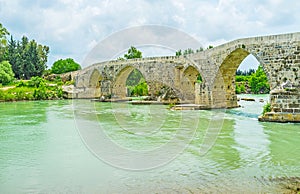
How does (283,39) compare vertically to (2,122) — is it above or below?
above

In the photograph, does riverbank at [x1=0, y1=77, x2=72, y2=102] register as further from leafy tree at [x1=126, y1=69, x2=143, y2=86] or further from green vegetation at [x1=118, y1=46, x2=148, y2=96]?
leafy tree at [x1=126, y1=69, x2=143, y2=86]

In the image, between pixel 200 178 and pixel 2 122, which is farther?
pixel 2 122

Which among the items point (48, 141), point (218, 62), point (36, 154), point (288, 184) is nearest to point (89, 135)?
point (48, 141)

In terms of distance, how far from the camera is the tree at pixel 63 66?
47672 millimetres

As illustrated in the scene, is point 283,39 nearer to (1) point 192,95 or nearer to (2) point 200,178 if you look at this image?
(2) point 200,178

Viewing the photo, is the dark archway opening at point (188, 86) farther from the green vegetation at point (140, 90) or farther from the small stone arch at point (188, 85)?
the green vegetation at point (140, 90)

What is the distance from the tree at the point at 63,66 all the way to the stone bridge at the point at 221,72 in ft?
55.3

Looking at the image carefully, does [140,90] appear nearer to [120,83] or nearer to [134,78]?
[120,83]

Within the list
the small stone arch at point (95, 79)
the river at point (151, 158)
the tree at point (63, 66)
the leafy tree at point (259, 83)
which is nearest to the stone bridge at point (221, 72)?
the small stone arch at point (95, 79)

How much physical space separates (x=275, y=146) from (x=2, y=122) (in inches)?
411

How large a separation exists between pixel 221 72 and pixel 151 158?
35.5 ft

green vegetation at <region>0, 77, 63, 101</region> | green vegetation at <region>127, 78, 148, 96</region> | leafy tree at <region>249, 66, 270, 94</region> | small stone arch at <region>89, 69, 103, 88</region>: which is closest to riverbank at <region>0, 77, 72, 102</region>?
green vegetation at <region>0, 77, 63, 101</region>

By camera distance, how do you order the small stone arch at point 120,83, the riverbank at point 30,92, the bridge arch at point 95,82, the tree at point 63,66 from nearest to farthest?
the small stone arch at point 120,83 < the riverbank at point 30,92 < the bridge arch at point 95,82 < the tree at point 63,66

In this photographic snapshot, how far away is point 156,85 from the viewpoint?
76.0 feet
